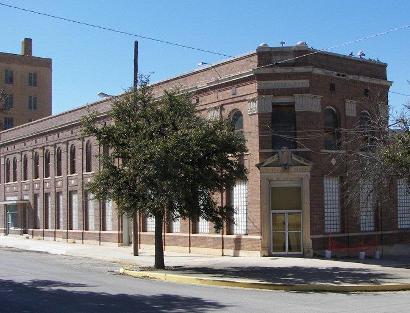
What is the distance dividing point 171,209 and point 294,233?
7.95 meters

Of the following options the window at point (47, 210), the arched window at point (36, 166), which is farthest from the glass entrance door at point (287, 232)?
the arched window at point (36, 166)

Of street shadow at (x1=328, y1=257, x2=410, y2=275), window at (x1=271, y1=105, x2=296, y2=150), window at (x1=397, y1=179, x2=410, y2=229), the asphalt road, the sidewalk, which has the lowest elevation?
street shadow at (x1=328, y1=257, x2=410, y2=275)

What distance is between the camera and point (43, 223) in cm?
4675

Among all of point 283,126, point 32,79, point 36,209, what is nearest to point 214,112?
point 283,126

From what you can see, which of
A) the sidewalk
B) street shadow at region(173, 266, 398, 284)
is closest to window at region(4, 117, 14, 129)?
the sidewalk

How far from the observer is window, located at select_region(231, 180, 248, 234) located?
28.2 meters

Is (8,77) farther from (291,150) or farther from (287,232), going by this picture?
(287,232)

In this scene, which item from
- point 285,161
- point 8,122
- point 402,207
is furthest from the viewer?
point 8,122

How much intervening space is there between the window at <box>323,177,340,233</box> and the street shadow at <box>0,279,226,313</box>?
561 inches

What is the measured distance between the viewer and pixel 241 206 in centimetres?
2859

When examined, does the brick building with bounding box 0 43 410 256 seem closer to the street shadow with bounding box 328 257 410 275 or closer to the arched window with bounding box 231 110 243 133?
the arched window with bounding box 231 110 243 133

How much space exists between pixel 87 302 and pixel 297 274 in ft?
30.2

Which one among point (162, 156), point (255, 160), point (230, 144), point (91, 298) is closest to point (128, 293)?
point (91, 298)

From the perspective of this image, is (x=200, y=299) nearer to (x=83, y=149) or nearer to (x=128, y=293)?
(x=128, y=293)
